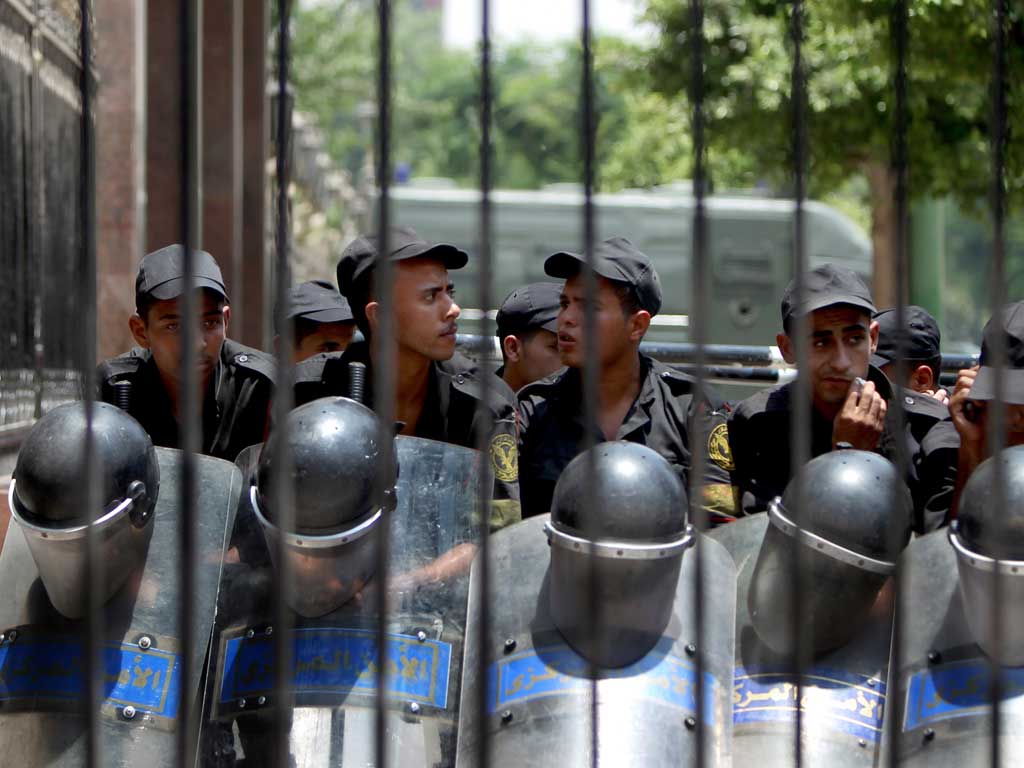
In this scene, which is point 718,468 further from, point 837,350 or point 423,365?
point 423,365

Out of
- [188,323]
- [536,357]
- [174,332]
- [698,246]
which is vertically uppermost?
[698,246]

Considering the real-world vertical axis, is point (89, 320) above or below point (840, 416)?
above

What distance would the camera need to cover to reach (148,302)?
177 inches

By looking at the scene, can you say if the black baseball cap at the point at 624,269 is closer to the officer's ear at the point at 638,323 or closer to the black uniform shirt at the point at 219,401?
the officer's ear at the point at 638,323

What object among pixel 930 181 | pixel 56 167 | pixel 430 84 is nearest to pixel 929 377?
pixel 56 167

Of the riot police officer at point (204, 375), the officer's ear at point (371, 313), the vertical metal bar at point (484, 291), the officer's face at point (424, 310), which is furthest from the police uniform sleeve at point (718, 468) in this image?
the vertical metal bar at point (484, 291)

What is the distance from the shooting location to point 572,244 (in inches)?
565

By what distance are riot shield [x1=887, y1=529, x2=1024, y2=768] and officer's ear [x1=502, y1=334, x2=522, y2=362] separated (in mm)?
2869

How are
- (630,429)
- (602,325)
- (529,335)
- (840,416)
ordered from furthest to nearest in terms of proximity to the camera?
(529,335), (602,325), (630,429), (840,416)

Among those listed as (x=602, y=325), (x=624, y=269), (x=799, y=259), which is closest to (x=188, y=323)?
(x=799, y=259)

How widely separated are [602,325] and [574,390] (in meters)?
0.22

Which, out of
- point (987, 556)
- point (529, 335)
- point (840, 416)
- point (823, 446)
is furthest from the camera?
point (529, 335)

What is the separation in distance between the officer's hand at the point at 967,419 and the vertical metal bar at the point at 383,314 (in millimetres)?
1794

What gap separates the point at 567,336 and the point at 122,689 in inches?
77.7
